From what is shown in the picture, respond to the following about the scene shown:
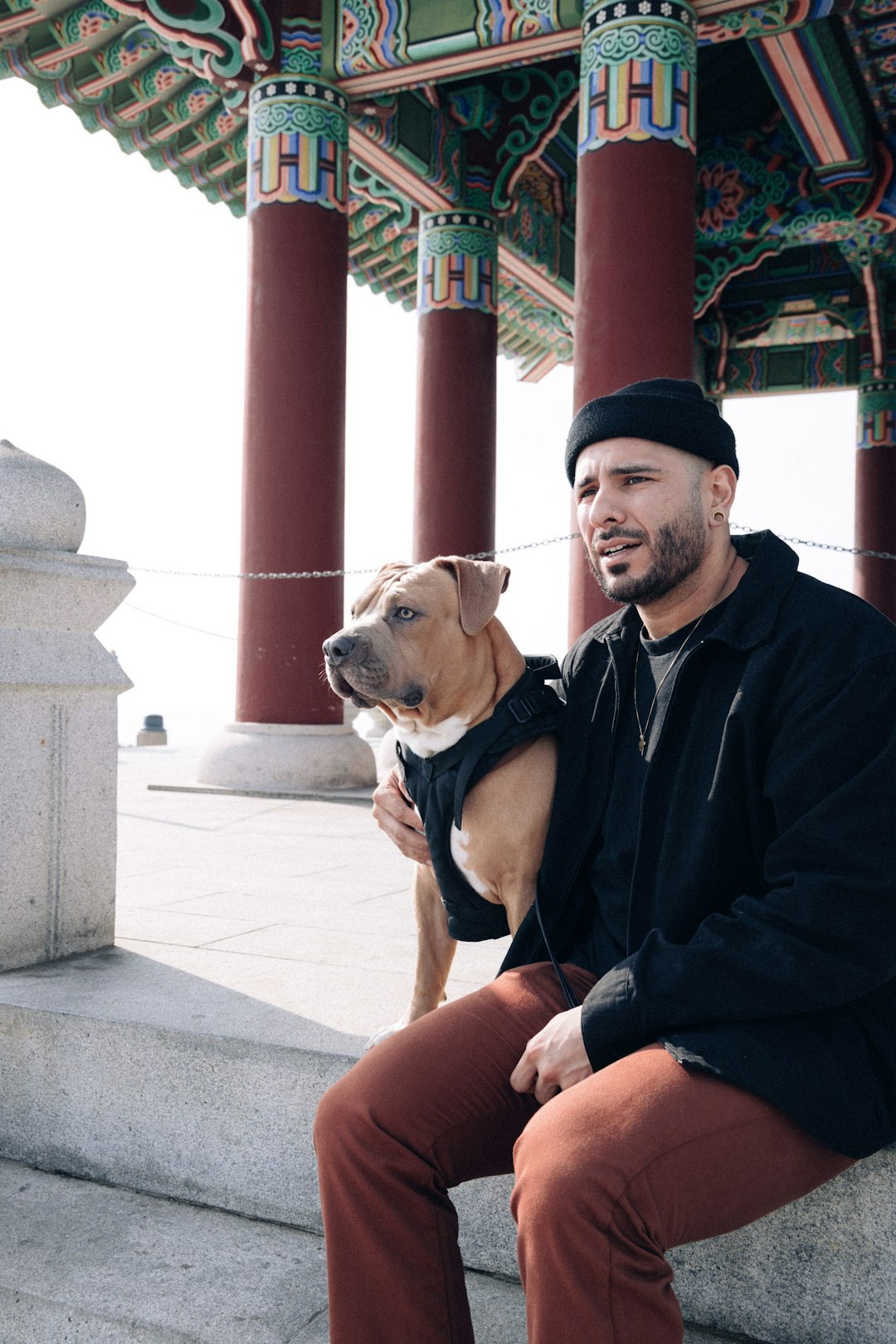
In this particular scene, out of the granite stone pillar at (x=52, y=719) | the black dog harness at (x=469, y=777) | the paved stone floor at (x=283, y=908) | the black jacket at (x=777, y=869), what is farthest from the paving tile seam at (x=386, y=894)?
the black jacket at (x=777, y=869)

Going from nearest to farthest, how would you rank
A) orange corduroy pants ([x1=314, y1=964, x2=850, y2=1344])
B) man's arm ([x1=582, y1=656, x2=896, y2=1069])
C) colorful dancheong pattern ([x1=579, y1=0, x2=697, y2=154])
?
orange corduroy pants ([x1=314, y1=964, x2=850, y2=1344]) → man's arm ([x1=582, y1=656, x2=896, y2=1069]) → colorful dancheong pattern ([x1=579, y1=0, x2=697, y2=154])

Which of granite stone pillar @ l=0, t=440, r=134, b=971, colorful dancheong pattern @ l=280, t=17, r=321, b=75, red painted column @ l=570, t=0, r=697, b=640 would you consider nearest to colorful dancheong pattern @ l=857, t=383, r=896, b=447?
red painted column @ l=570, t=0, r=697, b=640

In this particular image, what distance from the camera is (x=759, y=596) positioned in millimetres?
1787

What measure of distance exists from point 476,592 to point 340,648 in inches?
12.7

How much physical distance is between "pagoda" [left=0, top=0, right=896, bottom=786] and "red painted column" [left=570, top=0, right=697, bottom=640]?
1 centimetres

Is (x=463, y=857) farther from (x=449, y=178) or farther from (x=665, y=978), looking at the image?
(x=449, y=178)

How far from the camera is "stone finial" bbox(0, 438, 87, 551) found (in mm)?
3021

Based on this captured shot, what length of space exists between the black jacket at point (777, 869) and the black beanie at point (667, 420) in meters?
0.20

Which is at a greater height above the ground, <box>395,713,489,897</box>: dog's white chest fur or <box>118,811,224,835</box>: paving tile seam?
<box>395,713,489,897</box>: dog's white chest fur

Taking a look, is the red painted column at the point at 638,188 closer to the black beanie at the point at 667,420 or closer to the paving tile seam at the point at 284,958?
the paving tile seam at the point at 284,958

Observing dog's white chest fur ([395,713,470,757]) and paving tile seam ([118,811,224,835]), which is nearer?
dog's white chest fur ([395,713,470,757])

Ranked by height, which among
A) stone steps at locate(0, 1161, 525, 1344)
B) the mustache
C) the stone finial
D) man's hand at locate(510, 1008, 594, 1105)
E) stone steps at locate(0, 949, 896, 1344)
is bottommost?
stone steps at locate(0, 1161, 525, 1344)

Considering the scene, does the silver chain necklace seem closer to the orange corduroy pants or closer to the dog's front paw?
the orange corduroy pants

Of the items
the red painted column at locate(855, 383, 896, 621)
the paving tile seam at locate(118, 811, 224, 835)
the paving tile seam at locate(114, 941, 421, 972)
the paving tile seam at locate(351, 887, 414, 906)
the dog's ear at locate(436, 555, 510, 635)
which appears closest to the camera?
the dog's ear at locate(436, 555, 510, 635)
